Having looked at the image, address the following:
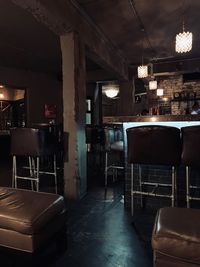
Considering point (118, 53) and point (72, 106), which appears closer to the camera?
point (72, 106)

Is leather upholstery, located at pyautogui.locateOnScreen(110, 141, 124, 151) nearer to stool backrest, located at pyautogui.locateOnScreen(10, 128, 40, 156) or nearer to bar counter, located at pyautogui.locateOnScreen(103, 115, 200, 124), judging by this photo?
bar counter, located at pyautogui.locateOnScreen(103, 115, 200, 124)

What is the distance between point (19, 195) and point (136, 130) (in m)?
1.26

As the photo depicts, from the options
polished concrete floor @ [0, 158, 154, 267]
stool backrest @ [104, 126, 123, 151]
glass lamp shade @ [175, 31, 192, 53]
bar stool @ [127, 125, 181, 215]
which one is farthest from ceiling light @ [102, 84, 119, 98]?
bar stool @ [127, 125, 181, 215]

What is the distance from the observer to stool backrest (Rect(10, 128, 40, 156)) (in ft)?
10.2

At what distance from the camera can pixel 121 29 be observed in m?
4.28

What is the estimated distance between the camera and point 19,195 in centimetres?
193

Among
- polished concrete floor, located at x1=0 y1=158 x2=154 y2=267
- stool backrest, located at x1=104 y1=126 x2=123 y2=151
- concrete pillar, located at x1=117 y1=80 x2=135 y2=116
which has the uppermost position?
concrete pillar, located at x1=117 y1=80 x2=135 y2=116

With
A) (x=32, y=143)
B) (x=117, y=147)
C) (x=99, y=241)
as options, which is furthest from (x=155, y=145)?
(x=32, y=143)

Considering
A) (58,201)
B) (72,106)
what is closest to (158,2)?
(72,106)

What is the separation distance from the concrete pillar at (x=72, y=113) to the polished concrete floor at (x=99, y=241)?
1.04 ft

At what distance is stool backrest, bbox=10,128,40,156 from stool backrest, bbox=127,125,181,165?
1349mm

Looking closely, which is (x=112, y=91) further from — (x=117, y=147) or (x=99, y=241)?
(x=99, y=241)

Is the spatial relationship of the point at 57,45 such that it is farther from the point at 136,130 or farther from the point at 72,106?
the point at 136,130

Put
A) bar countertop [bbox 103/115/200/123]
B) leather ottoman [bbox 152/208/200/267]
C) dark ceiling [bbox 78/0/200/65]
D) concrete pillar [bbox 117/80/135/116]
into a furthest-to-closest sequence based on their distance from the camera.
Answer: concrete pillar [bbox 117/80/135/116] → dark ceiling [bbox 78/0/200/65] → bar countertop [bbox 103/115/200/123] → leather ottoman [bbox 152/208/200/267]
